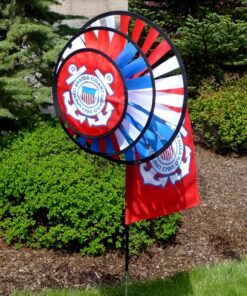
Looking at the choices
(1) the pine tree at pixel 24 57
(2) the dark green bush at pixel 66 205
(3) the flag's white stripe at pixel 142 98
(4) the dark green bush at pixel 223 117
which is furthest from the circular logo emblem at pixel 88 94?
(4) the dark green bush at pixel 223 117

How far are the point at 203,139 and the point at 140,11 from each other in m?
2.07

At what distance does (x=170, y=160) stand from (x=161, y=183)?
0.47 feet

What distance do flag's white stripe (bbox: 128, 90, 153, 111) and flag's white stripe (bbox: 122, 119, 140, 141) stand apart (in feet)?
0.36

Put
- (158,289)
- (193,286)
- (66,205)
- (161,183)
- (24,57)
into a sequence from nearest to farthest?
(161,183) < (158,289) < (193,286) < (66,205) < (24,57)

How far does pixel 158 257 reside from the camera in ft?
16.2

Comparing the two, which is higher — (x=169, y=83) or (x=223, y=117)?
(x=169, y=83)

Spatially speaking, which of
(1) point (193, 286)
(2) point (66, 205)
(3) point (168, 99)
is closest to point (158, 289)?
(1) point (193, 286)

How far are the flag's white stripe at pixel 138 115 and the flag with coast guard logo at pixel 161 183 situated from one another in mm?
567

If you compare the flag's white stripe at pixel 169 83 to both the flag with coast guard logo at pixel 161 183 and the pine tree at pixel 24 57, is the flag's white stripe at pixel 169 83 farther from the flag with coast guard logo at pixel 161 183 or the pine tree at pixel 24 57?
the pine tree at pixel 24 57

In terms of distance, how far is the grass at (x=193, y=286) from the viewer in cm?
422

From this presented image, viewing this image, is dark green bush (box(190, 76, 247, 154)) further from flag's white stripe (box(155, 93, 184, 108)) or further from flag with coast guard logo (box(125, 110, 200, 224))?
flag's white stripe (box(155, 93, 184, 108))

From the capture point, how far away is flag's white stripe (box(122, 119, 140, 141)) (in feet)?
10.1

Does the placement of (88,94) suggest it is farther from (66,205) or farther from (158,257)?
(158,257)

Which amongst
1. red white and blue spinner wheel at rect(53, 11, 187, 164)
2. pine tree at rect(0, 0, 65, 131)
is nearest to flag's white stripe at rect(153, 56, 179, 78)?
red white and blue spinner wheel at rect(53, 11, 187, 164)
